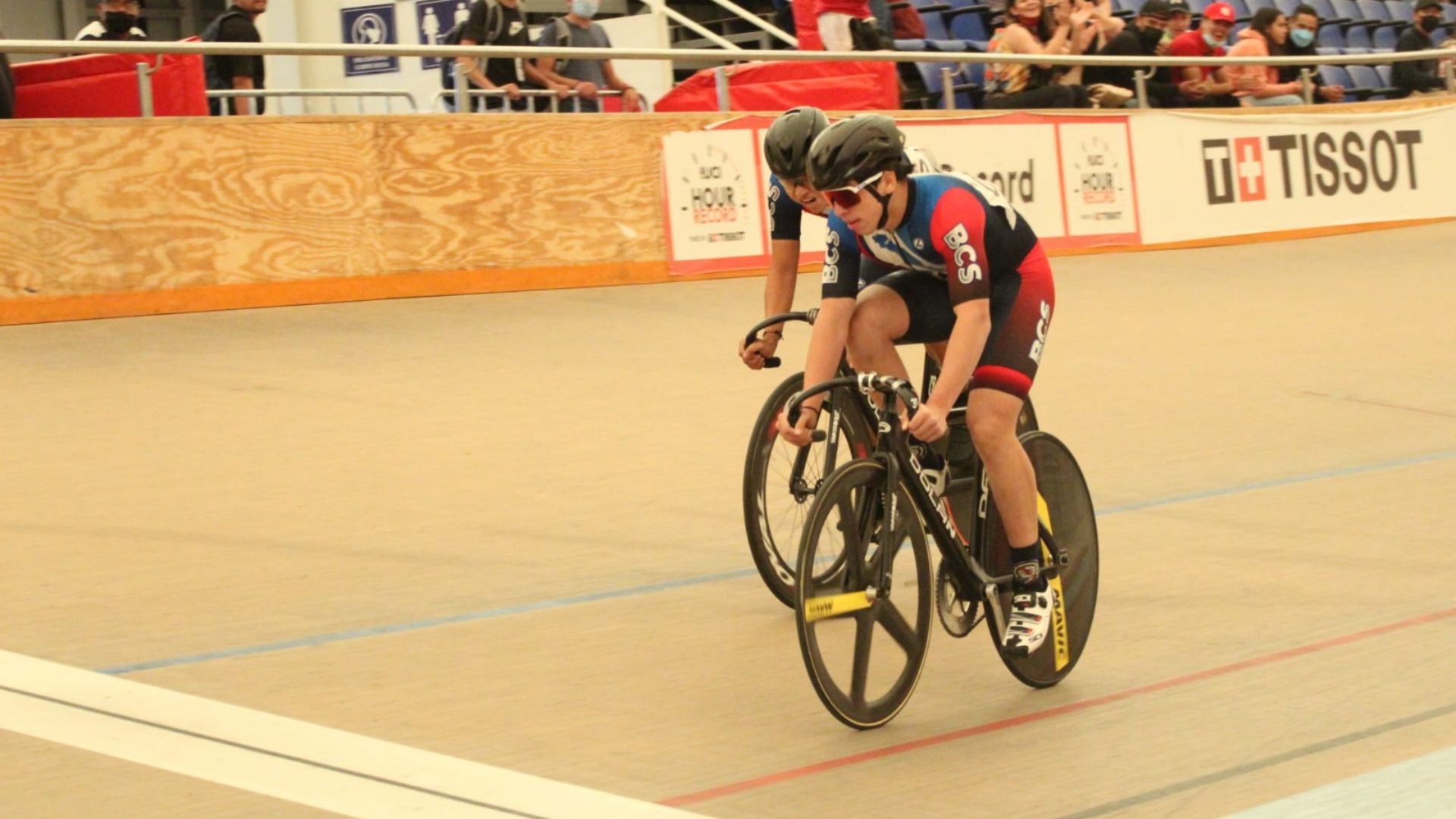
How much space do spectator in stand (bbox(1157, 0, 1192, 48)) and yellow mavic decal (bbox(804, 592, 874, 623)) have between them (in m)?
11.9

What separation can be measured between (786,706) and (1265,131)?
12338 mm

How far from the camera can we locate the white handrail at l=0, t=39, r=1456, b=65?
9.56 metres

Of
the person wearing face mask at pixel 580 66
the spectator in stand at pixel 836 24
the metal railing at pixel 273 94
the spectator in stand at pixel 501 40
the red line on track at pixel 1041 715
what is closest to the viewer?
the red line on track at pixel 1041 715

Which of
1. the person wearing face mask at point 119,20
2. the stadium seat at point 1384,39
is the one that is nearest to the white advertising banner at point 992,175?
the person wearing face mask at point 119,20

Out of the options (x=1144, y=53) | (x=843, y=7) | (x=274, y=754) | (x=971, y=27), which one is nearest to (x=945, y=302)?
(x=274, y=754)

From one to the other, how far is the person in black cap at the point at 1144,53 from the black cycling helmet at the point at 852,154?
35.5ft

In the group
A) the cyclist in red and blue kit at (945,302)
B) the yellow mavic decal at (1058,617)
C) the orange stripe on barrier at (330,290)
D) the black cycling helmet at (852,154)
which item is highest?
the black cycling helmet at (852,154)

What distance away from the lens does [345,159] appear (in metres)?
10.3

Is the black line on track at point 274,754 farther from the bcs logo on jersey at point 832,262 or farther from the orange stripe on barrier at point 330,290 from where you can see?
the orange stripe on barrier at point 330,290

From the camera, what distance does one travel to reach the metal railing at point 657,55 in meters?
9.57

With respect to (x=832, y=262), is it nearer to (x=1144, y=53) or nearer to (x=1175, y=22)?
(x=1144, y=53)

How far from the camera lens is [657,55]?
1162 centimetres

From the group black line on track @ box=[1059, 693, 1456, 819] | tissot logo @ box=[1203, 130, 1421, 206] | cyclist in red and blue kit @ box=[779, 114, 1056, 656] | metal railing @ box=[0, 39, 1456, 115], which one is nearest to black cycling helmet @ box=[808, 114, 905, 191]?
cyclist in red and blue kit @ box=[779, 114, 1056, 656]

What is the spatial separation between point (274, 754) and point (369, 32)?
38.5 ft
